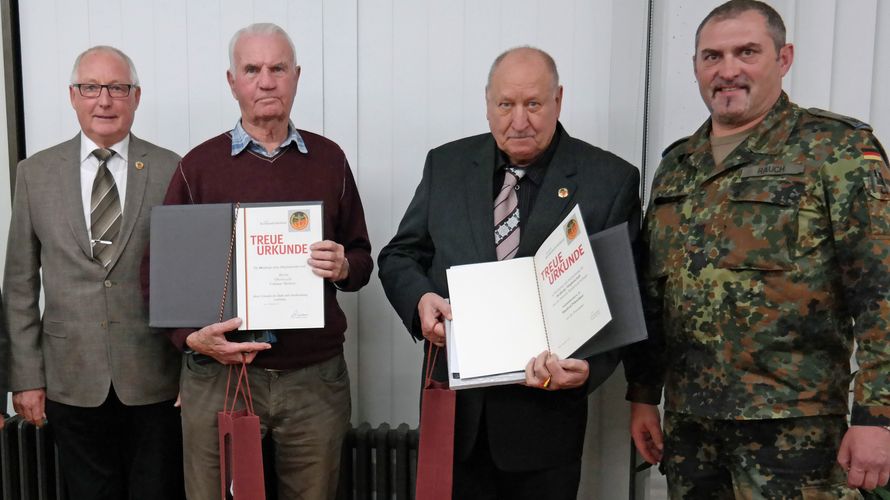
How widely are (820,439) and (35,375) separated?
215 centimetres

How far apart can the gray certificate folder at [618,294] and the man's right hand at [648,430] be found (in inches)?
18.5

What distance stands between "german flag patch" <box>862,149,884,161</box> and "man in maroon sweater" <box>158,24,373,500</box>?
1.28 meters

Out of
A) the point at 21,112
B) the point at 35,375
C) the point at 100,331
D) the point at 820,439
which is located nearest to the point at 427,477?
the point at 820,439

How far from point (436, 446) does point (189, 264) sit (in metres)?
0.81

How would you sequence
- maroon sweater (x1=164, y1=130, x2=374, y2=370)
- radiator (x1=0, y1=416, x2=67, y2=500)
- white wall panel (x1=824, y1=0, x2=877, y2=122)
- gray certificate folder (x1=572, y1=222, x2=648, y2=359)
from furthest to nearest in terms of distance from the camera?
1. radiator (x1=0, y1=416, x2=67, y2=500)
2. white wall panel (x1=824, y1=0, x2=877, y2=122)
3. maroon sweater (x1=164, y1=130, x2=374, y2=370)
4. gray certificate folder (x1=572, y1=222, x2=648, y2=359)

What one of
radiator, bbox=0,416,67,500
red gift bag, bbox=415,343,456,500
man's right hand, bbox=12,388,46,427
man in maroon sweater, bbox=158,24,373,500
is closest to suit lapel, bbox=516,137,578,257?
red gift bag, bbox=415,343,456,500

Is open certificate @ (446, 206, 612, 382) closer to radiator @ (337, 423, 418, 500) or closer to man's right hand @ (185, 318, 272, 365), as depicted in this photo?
man's right hand @ (185, 318, 272, 365)

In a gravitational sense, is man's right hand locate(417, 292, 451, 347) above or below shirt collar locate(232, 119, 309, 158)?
below

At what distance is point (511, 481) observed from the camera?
5.62 feet

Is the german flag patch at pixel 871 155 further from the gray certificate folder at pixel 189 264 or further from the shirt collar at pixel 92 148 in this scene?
the shirt collar at pixel 92 148

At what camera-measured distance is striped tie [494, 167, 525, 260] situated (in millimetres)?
1674

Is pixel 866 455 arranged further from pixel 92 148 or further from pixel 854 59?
pixel 92 148

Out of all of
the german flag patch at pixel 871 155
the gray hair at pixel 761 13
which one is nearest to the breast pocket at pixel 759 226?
the german flag patch at pixel 871 155

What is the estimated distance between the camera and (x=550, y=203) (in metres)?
1.63
